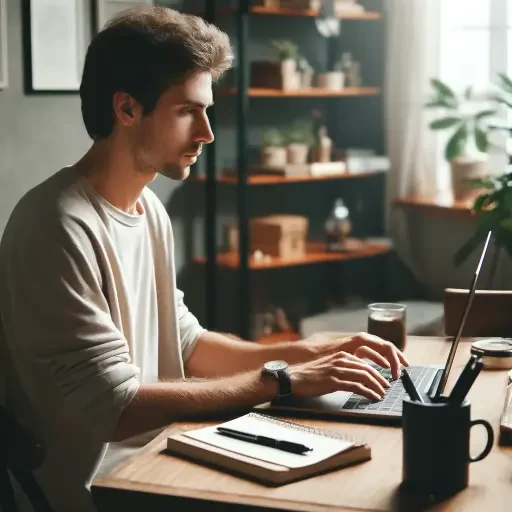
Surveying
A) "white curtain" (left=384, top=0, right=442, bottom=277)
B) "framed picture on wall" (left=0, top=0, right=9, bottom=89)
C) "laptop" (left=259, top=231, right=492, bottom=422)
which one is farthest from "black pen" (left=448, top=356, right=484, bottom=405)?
"white curtain" (left=384, top=0, right=442, bottom=277)

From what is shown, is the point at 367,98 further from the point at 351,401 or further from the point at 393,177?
the point at 351,401

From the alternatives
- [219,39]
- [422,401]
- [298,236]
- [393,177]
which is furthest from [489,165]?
[422,401]

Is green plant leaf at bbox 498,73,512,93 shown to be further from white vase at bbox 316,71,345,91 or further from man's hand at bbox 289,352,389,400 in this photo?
man's hand at bbox 289,352,389,400

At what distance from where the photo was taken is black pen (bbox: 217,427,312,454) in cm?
122

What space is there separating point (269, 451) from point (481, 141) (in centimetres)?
309

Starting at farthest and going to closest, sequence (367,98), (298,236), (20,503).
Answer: (367,98) < (298,236) < (20,503)

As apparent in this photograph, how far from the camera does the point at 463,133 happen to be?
4148 millimetres

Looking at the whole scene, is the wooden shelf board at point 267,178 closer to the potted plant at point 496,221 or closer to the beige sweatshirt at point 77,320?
the potted plant at point 496,221

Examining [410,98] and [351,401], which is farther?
[410,98]

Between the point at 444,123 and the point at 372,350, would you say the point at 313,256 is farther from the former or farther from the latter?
the point at 372,350

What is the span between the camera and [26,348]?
158 cm

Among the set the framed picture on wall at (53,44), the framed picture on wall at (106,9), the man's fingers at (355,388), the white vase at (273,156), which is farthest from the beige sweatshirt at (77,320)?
the white vase at (273,156)

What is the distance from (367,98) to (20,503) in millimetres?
3144

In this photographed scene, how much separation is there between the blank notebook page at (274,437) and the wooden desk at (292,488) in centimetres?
3
